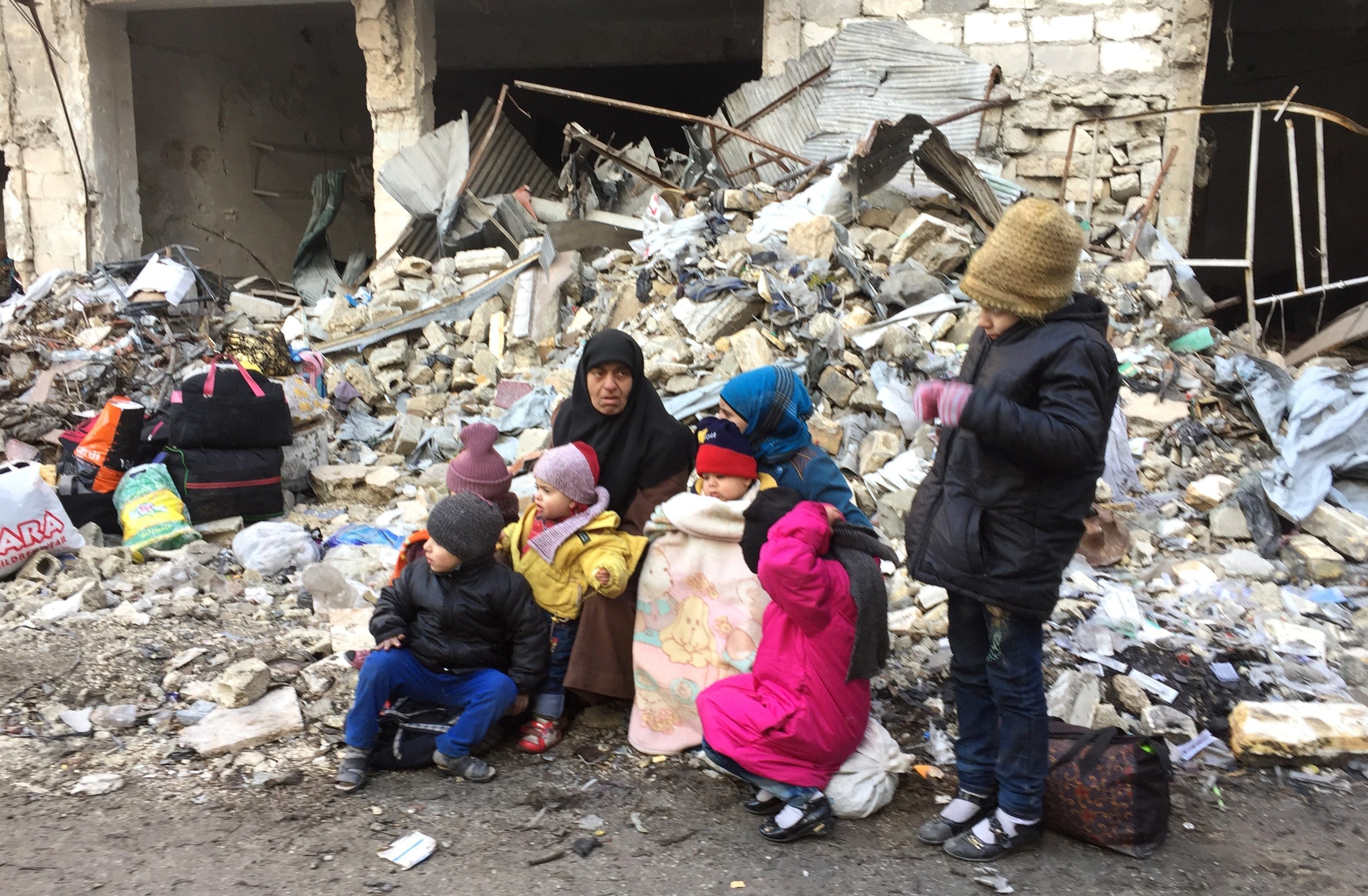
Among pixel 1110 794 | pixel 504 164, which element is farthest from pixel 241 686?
pixel 504 164

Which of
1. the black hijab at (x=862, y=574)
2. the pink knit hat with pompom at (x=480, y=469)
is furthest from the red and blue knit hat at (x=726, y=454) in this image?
the pink knit hat with pompom at (x=480, y=469)

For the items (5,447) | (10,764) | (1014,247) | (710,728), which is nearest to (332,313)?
(5,447)

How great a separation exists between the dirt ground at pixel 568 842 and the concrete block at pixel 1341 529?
1.98m

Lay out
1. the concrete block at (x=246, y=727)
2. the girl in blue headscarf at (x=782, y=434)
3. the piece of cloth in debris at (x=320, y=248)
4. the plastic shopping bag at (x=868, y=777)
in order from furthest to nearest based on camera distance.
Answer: the piece of cloth in debris at (x=320, y=248), the concrete block at (x=246, y=727), the girl in blue headscarf at (x=782, y=434), the plastic shopping bag at (x=868, y=777)

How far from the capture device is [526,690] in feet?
10.0

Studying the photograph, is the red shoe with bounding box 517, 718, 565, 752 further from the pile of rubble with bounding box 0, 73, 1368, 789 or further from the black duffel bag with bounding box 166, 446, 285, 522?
the black duffel bag with bounding box 166, 446, 285, 522

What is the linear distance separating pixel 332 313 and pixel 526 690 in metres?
5.43

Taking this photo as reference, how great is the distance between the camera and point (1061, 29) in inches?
294

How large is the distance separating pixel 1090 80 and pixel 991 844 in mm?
6628

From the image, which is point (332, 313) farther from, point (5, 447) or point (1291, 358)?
point (1291, 358)

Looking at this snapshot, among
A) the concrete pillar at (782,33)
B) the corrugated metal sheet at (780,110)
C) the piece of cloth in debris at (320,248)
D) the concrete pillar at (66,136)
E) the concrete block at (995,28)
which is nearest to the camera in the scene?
the concrete block at (995,28)

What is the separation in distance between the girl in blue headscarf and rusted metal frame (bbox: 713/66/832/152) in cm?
518

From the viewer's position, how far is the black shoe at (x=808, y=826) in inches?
102

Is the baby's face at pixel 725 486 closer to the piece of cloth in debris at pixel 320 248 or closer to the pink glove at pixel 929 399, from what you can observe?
the pink glove at pixel 929 399
